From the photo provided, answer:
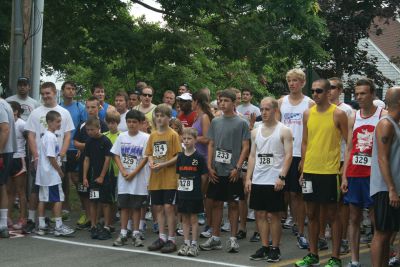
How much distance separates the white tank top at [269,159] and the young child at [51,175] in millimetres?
3046

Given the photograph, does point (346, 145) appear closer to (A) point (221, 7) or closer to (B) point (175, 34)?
(A) point (221, 7)

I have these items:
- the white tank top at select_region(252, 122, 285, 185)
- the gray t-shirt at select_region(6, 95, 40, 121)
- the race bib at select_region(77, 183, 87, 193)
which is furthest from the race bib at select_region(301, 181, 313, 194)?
the gray t-shirt at select_region(6, 95, 40, 121)

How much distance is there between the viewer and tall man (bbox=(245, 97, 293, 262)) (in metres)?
9.65

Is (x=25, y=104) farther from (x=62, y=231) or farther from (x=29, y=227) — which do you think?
(x=62, y=231)

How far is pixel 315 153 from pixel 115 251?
2869mm

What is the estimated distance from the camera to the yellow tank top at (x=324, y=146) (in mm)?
9211

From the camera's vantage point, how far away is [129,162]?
11.1 metres

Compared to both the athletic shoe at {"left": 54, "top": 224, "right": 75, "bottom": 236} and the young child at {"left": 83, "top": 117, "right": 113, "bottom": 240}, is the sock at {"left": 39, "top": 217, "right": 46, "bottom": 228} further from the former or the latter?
the young child at {"left": 83, "top": 117, "right": 113, "bottom": 240}

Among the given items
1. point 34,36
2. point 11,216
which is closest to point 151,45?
point 34,36

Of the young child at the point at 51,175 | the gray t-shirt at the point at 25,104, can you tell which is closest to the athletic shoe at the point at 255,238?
the young child at the point at 51,175

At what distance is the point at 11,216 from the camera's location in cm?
1260

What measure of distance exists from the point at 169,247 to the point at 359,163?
2.67 metres

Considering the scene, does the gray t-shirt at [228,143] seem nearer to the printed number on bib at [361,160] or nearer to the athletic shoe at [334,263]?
the printed number on bib at [361,160]

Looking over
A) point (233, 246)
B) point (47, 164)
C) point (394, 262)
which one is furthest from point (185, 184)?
point (394, 262)
